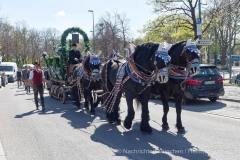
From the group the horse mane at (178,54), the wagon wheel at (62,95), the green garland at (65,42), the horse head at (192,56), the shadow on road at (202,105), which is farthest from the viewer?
the green garland at (65,42)

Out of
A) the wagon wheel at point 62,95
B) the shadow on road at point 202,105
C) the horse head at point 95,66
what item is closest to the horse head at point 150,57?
the horse head at point 95,66

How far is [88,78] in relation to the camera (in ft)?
37.8

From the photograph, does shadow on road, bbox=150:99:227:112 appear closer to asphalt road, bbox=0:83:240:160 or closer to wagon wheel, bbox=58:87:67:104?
asphalt road, bbox=0:83:240:160

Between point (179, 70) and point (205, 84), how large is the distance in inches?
215

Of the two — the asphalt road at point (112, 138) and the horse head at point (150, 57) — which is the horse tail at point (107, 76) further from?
the horse head at point (150, 57)

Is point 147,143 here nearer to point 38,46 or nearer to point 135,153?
point 135,153

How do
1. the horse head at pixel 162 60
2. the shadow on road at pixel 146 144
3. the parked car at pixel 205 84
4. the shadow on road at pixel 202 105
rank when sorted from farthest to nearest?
1. the parked car at pixel 205 84
2. the shadow on road at pixel 202 105
3. the horse head at pixel 162 60
4. the shadow on road at pixel 146 144

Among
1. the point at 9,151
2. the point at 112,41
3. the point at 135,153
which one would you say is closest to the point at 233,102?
the point at 135,153

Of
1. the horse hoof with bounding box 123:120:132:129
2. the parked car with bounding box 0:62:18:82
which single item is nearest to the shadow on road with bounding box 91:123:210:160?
the horse hoof with bounding box 123:120:132:129

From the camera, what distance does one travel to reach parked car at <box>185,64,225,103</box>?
12930 millimetres

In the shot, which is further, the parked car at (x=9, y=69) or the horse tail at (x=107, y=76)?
the parked car at (x=9, y=69)

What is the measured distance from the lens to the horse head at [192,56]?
284 inches

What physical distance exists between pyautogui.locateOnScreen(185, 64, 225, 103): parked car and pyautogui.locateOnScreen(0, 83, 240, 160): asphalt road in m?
1.80

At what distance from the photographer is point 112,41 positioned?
4631 centimetres
